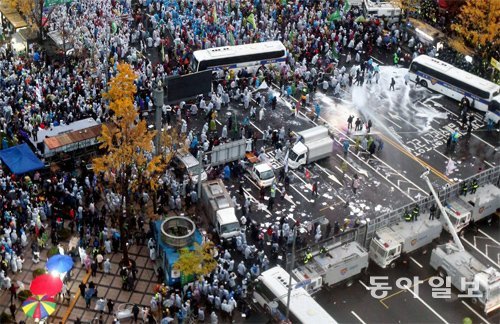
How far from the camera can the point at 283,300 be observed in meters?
41.0

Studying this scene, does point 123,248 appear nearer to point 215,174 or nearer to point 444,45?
point 215,174

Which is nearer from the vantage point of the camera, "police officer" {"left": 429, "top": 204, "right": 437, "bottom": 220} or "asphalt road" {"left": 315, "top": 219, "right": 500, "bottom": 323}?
"asphalt road" {"left": 315, "top": 219, "right": 500, "bottom": 323}

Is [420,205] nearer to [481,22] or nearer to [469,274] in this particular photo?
[469,274]

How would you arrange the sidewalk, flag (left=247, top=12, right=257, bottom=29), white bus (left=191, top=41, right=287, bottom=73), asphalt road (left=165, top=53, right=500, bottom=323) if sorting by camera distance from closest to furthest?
1. the sidewalk
2. asphalt road (left=165, top=53, right=500, bottom=323)
3. white bus (left=191, top=41, right=287, bottom=73)
4. flag (left=247, top=12, right=257, bottom=29)

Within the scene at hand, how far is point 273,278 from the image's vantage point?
139 feet

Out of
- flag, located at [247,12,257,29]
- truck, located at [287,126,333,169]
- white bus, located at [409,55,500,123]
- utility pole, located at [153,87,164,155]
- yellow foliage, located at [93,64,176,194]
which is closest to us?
yellow foliage, located at [93,64,176,194]

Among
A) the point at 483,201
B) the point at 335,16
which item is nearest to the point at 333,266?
the point at 483,201

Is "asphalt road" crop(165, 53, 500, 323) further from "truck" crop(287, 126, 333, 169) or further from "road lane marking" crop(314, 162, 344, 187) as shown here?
"truck" crop(287, 126, 333, 169)

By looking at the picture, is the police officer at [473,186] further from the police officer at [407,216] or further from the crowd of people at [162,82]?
the crowd of people at [162,82]

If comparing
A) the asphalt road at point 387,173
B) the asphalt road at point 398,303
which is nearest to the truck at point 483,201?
the asphalt road at point 387,173

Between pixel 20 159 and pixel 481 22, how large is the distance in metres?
40.4

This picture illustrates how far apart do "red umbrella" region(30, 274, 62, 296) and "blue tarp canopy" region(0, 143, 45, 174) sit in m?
11.6

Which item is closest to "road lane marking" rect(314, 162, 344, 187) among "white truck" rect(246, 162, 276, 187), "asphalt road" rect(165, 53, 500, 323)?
"asphalt road" rect(165, 53, 500, 323)

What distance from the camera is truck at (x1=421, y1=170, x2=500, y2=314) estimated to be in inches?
1716
